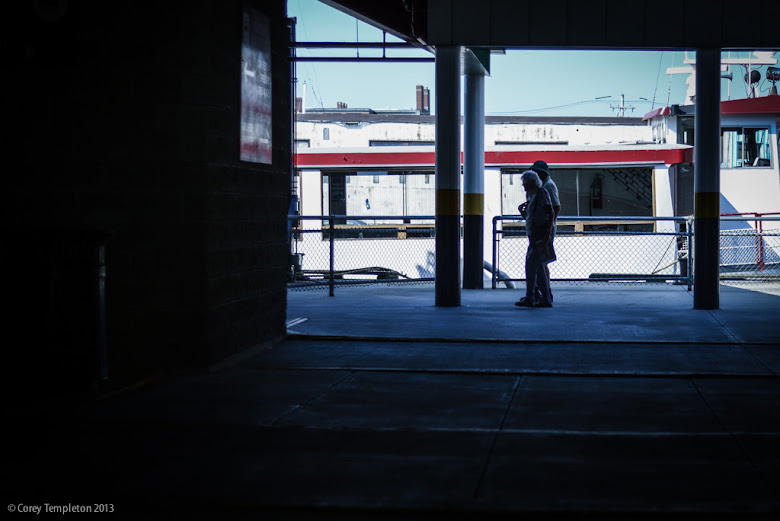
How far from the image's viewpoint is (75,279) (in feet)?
18.9

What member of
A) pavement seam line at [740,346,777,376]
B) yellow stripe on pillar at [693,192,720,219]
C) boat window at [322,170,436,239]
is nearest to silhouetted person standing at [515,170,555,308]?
yellow stripe on pillar at [693,192,720,219]

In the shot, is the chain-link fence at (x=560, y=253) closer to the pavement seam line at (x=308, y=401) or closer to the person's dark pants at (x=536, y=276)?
the person's dark pants at (x=536, y=276)

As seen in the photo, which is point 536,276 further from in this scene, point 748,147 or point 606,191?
point 748,147

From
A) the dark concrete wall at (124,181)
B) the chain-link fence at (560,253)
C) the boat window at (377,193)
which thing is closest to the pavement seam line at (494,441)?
the dark concrete wall at (124,181)

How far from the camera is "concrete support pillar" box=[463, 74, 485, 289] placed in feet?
45.0

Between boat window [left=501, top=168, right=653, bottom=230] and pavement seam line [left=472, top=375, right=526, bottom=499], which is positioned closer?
pavement seam line [left=472, top=375, right=526, bottom=499]

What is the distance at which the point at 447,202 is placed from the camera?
11227 millimetres

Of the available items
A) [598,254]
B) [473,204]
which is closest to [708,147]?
[473,204]

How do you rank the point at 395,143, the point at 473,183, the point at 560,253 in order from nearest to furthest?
1. the point at 473,183
2. the point at 560,253
3. the point at 395,143

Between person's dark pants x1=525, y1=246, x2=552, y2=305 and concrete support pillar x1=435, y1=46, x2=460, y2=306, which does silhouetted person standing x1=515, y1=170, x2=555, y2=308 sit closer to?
person's dark pants x1=525, y1=246, x2=552, y2=305

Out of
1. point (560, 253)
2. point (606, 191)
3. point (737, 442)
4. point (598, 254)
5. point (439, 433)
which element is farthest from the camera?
point (606, 191)

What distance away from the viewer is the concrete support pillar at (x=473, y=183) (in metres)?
13.7

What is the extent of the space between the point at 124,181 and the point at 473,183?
8.55m

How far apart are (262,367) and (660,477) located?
3751 millimetres
